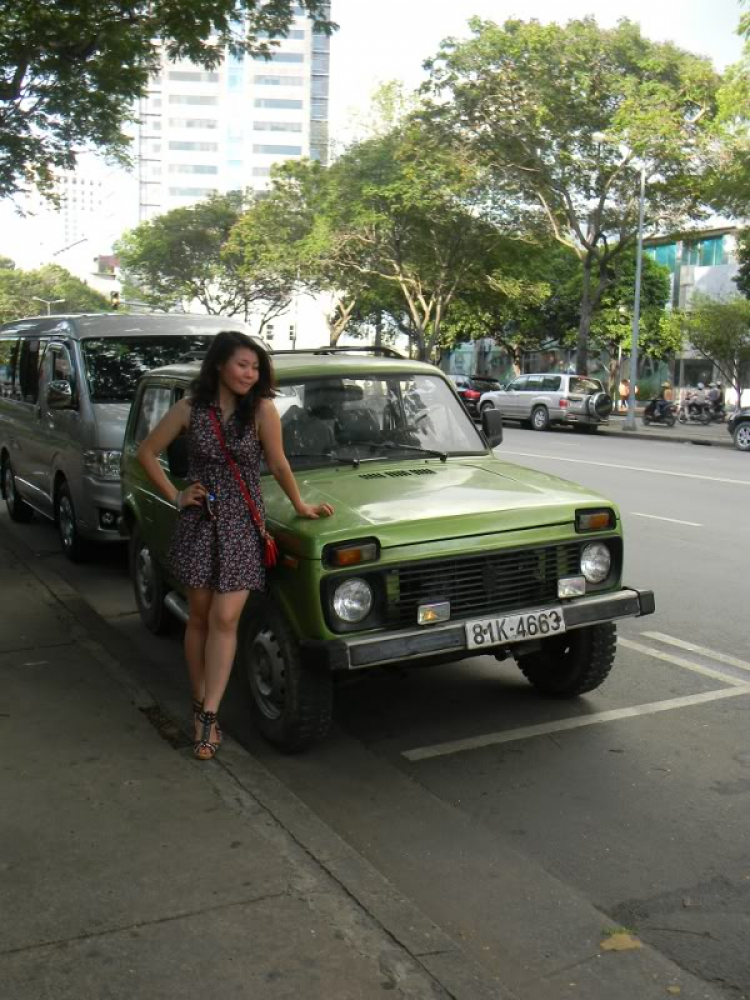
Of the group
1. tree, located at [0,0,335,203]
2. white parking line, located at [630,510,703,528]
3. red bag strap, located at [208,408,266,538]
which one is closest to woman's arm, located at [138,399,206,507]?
red bag strap, located at [208,408,266,538]

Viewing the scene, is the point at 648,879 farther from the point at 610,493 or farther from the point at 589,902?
the point at 610,493

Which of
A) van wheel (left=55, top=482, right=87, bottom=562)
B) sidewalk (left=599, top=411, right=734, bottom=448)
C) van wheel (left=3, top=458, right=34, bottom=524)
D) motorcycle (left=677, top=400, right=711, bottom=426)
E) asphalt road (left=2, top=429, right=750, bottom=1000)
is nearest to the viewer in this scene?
asphalt road (left=2, top=429, right=750, bottom=1000)

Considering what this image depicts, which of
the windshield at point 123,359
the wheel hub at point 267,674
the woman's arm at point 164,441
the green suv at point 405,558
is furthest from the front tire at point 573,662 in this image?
the windshield at point 123,359

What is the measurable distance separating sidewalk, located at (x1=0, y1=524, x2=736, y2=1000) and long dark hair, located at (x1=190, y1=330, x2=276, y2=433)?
1.43 m

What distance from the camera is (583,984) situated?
9.59 ft

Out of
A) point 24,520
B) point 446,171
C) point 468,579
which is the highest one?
point 446,171

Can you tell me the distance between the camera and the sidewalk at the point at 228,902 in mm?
2863

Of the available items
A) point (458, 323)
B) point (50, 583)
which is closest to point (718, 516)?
point (50, 583)

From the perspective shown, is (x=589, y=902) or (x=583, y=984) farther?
(x=589, y=902)

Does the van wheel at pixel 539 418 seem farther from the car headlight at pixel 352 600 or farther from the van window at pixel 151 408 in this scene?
the car headlight at pixel 352 600

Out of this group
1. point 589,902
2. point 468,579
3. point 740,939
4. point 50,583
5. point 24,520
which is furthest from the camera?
point 24,520

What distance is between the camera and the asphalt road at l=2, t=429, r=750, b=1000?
3.30 m

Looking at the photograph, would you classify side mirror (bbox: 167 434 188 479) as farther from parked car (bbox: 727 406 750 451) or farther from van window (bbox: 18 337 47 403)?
parked car (bbox: 727 406 750 451)

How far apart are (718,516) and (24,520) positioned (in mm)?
7451
